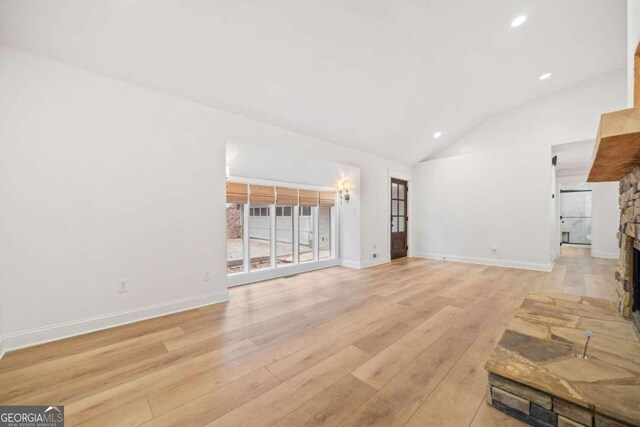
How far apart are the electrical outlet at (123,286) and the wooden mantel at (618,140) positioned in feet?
13.0

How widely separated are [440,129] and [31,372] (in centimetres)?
685

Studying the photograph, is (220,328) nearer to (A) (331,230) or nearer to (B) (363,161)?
(A) (331,230)

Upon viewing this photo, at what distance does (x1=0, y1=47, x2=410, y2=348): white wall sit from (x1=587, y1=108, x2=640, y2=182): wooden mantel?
11.4 ft

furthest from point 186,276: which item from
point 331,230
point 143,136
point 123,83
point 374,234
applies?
point 374,234

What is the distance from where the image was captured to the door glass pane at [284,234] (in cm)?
507

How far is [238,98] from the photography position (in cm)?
316

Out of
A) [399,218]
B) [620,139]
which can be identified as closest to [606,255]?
[399,218]

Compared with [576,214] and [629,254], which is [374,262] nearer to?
[629,254]

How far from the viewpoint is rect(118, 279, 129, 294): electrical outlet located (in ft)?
8.41

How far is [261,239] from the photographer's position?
4906mm

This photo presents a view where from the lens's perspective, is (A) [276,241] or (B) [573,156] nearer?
(A) [276,241]

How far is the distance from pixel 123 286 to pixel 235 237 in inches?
91.2

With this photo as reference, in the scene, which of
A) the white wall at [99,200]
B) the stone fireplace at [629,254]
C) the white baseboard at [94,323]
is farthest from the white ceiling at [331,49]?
the white baseboard at [94,323]

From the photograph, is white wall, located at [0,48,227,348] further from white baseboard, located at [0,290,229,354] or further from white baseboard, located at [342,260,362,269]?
white baseboard, located at [342,260,362,269]
